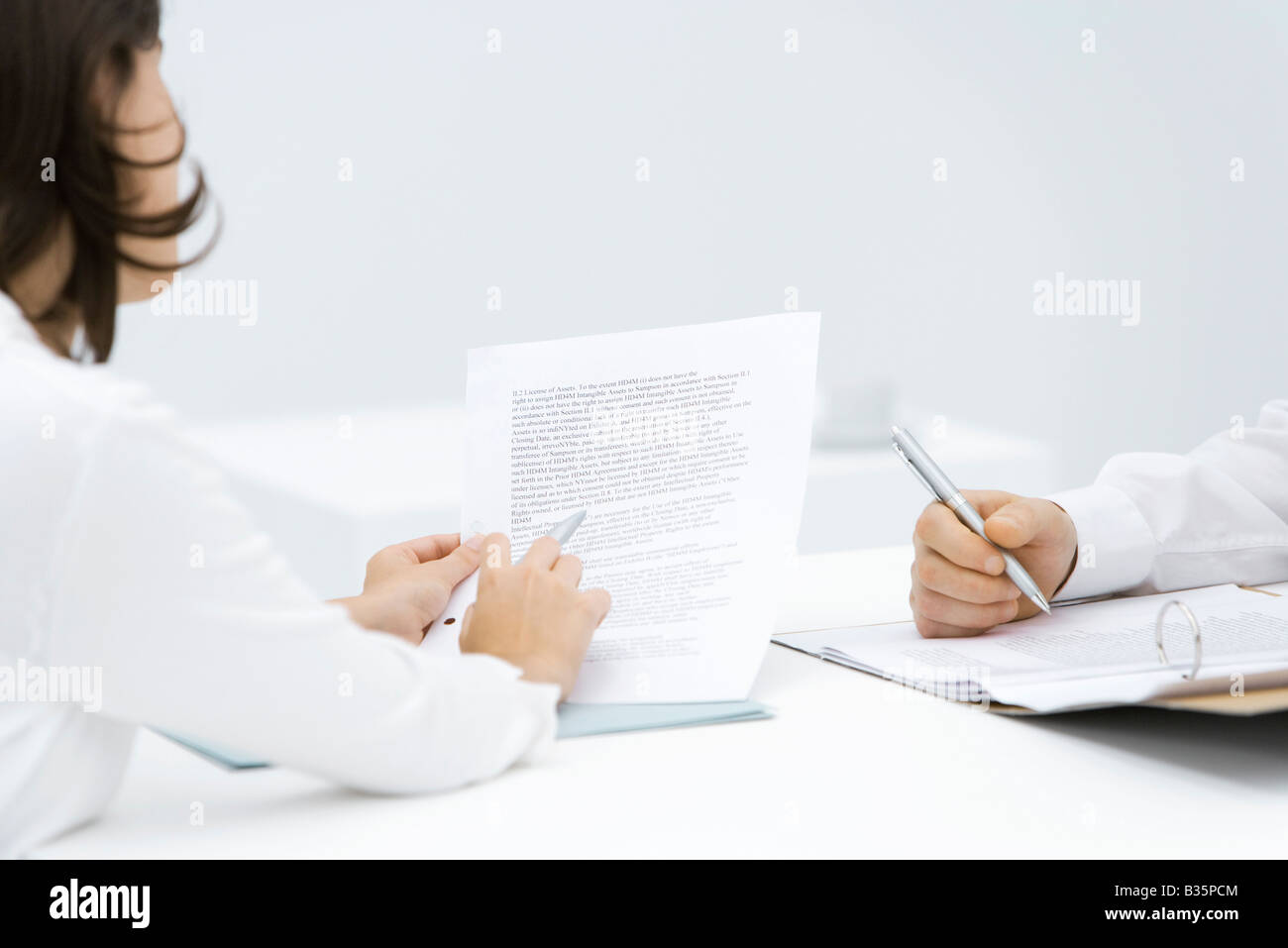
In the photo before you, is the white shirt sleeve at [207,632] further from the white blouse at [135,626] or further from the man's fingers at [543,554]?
the man's fingers at [543,554]

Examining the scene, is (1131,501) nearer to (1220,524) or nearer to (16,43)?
(1220,524)

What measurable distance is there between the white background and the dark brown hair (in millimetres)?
1602

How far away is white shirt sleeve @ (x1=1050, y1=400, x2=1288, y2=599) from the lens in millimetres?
857

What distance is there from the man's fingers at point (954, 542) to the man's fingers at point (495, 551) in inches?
10.3

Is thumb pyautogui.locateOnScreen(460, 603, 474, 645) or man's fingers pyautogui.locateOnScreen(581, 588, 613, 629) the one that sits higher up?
man's fingers pyautogui.locateOnScreen(581, 588, 613, 629)

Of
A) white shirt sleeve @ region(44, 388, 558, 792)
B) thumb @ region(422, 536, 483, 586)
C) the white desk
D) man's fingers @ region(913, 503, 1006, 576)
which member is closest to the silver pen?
man's fingers @ region(913, 503, 1006, 576)

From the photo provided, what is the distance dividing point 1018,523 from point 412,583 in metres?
0.39

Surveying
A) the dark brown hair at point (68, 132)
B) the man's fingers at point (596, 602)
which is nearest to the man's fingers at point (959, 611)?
the man's fingers at point (596, 602)

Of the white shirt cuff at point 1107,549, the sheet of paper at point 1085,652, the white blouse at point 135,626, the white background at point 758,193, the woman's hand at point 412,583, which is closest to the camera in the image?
the white blouse at point 135,626

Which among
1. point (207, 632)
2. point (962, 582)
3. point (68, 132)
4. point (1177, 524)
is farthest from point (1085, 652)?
point (68, 132)

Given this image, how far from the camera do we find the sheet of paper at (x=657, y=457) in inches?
27.2

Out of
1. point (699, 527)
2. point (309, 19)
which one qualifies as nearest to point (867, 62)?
point (309, 19)

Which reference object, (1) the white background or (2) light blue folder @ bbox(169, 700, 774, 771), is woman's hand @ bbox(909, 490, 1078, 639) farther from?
(1) the white background
